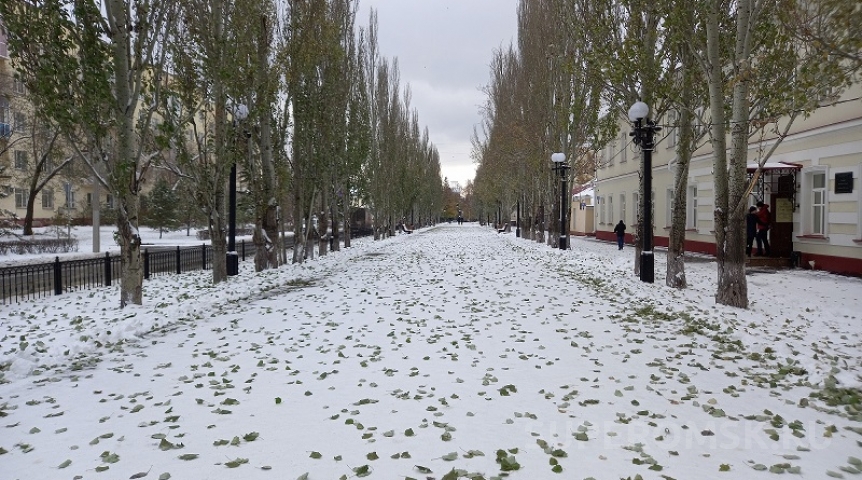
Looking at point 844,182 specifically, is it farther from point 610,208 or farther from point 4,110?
point 4,110

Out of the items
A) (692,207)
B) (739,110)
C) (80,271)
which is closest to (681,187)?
Answer: (739,110)

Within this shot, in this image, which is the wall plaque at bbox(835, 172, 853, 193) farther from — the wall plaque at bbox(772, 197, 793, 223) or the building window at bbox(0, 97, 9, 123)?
the building window at bbox(0, 97, 9, 123)

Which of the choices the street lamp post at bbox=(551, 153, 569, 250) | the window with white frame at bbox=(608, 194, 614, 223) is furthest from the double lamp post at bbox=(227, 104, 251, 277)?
the window with white frame at bbox=(608, 194, 614, 223)

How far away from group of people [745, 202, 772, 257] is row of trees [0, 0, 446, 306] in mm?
14906

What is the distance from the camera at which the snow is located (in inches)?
147

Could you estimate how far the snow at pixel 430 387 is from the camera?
372cm

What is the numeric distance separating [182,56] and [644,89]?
11503 millimetres

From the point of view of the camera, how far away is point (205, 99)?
1266 cm

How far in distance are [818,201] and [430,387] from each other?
15.7m

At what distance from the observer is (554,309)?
31.9 feet

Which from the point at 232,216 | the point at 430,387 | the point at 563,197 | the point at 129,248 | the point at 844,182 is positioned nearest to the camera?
the point at 430,387

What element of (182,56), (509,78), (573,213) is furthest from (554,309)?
(573,213)

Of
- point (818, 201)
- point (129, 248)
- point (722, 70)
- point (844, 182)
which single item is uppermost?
point (722, 70)

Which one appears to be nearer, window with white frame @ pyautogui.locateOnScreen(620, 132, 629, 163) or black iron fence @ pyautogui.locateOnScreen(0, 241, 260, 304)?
black iron fence @ pyautogui.locateOnScreen(0, 241, 260, 304)
